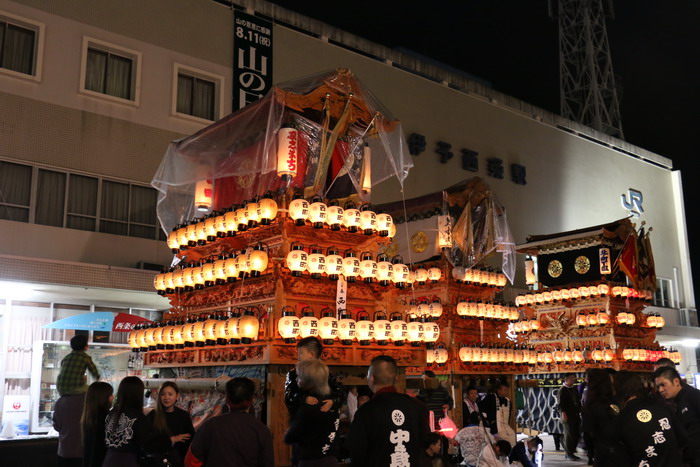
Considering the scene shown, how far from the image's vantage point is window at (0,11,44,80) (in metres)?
16.5

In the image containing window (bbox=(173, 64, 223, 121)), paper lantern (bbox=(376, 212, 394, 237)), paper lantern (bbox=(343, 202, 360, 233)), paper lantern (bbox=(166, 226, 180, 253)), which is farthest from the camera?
window (bbox=(173, 64, 223, 121))

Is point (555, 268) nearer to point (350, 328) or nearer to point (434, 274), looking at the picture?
point (434, 274)

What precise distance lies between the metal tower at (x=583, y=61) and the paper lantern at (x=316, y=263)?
26209 mm

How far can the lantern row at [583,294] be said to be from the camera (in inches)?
851

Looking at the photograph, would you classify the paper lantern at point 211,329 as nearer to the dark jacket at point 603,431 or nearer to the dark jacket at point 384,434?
the dark jacket at point 603,431

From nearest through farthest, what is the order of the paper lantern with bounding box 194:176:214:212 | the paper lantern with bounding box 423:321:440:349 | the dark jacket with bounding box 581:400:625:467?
the dark jacket with bounding box 581:400:625:467 < the paper lantern with bounding box 423:321:440:349 < the paper lantern with bounding box 194:176:214:212

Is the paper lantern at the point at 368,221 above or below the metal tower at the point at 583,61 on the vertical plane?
below

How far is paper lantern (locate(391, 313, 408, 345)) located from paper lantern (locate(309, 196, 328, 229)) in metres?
2.24

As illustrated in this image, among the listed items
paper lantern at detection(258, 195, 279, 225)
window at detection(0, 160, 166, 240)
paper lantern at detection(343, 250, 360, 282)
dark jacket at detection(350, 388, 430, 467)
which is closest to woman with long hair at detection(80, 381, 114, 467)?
dark jacket at detection(350, 388, 430, 467)

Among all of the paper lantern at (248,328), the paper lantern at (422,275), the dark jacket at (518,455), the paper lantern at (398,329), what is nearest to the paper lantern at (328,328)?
the paper lantern at (248,328)

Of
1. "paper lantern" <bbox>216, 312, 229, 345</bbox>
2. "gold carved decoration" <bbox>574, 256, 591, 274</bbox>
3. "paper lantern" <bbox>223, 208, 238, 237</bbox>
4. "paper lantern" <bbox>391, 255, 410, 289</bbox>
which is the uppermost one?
"gold carved decoration" <bbox>574, 256, 591, 274</bbox>

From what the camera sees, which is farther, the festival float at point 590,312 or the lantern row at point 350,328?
the festival float at point 590,312

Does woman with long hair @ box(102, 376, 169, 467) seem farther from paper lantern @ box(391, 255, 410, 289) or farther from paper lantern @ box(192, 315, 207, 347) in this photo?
paper lantern @ box(391, 255, 410, 289)

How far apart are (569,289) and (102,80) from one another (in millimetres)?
16150
